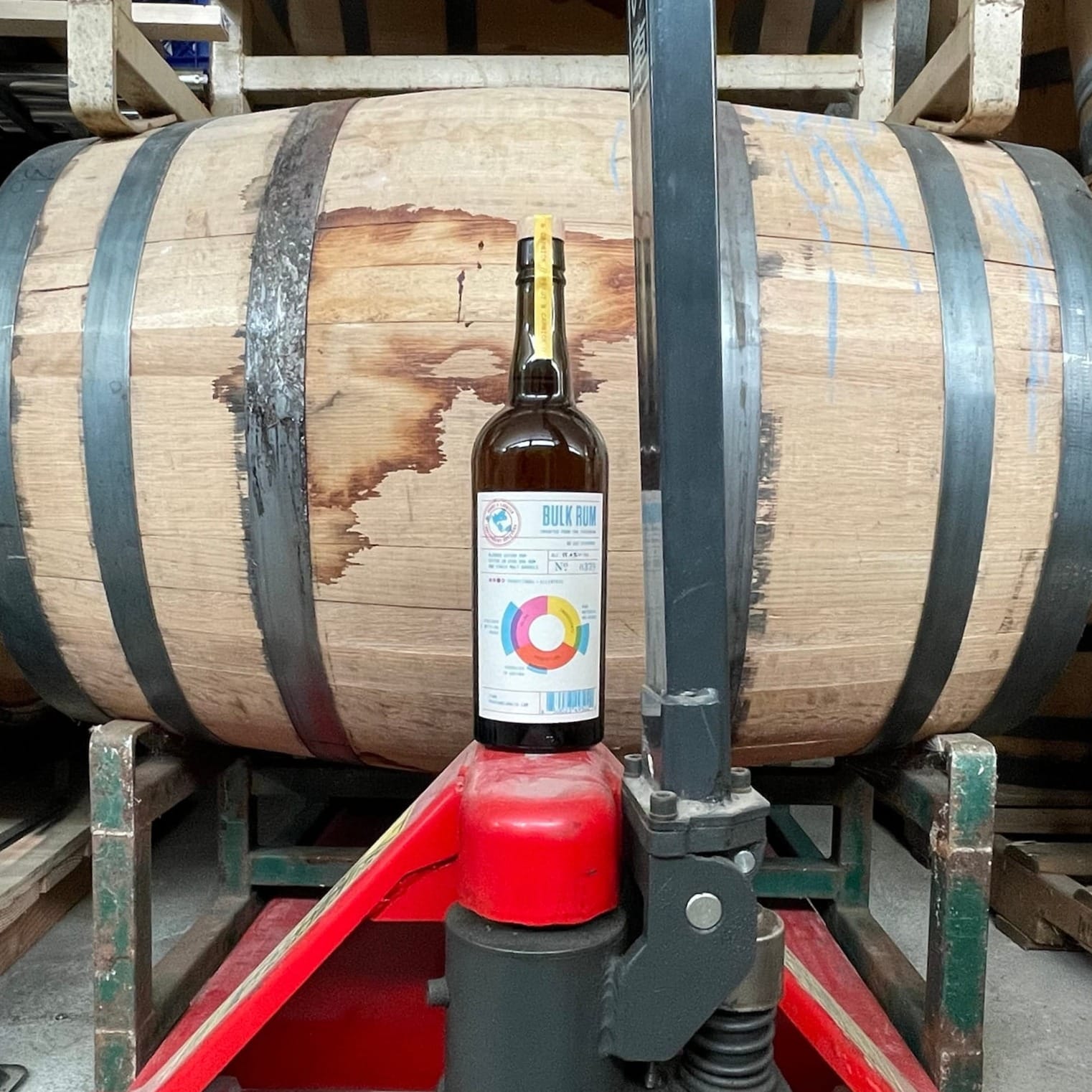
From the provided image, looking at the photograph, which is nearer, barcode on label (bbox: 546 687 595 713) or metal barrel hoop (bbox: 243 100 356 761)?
barcode on label (bbox: 546 687 595 713)

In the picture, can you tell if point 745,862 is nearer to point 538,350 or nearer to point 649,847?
point 649,847

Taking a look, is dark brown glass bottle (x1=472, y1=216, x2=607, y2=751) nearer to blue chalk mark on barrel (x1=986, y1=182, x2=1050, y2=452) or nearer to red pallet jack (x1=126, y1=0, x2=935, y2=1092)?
red pallet jack (x1=126, y1=0, x2=935, y2=1092)

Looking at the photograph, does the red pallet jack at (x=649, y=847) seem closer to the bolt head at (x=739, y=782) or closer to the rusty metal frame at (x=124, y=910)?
the bolt head at (x=739, y=782)

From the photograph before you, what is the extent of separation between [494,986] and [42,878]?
127 cm

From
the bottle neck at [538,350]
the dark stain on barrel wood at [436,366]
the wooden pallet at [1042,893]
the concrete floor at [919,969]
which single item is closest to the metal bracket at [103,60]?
the dark stain on barrel wood at [436,366]

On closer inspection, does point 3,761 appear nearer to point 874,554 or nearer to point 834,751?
point 834,751

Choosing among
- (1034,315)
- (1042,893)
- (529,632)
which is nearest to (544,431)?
(529,632)

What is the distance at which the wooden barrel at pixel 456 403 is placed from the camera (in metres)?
1.01

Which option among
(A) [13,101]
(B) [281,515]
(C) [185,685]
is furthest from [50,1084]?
(A) [13,101]

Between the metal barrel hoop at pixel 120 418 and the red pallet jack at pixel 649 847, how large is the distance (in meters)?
0.47

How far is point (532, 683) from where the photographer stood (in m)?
0.80

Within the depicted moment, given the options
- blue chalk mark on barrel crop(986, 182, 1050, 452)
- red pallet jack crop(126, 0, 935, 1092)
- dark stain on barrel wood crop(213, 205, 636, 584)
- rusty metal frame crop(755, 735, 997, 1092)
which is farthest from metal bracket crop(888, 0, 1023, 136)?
rusty metal frame crop(755, 735, 997, 1092)

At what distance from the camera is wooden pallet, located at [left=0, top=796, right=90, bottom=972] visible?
1.51 m

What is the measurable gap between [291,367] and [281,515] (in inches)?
6.8
